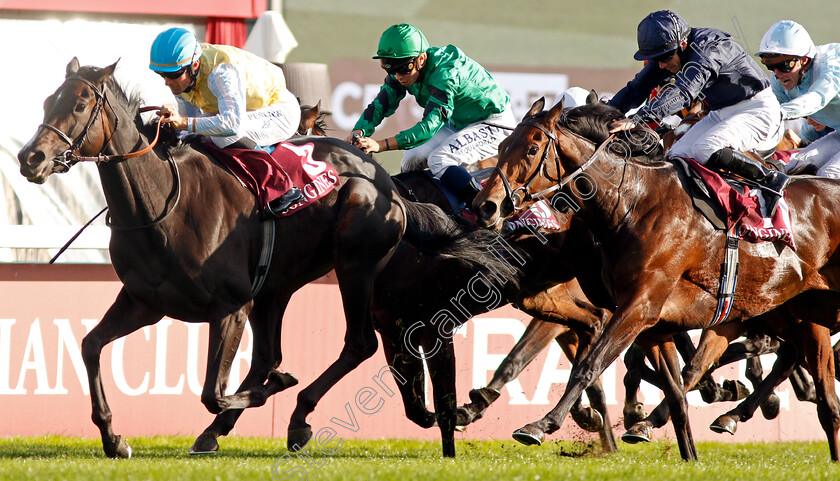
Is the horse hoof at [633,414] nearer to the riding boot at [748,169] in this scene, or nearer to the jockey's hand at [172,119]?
the riding boot at [748,169]

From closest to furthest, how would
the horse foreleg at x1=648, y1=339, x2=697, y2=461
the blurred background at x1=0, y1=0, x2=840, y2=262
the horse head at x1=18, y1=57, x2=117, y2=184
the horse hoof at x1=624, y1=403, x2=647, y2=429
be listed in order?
1. the horse head at x1=18, y1=57, x2=117, y2=184
2. the horse foreleg at x1=648, y1=339, x2=697, y2=461
3. the horse hoof at x1=624, y1=403, x2=647, y2=429
4. the blurred background at x1=0, y1=0, x2=840, y2=262

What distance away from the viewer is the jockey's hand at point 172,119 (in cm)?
545

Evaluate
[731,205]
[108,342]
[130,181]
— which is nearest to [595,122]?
[731,205]

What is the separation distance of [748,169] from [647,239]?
743mm

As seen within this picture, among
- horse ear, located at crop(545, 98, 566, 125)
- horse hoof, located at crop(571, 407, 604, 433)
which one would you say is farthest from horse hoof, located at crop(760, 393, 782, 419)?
horse ear, located at crop(545, 98, 566, 125)

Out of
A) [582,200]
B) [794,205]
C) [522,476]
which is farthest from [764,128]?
[522,476]

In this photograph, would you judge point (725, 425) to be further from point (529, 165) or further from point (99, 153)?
point (99, 153)

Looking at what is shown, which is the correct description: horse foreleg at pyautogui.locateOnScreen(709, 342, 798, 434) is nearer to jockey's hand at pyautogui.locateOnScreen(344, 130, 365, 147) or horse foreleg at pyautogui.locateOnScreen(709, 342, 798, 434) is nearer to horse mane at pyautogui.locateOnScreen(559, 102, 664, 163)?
horse mane at pyautogui.locateOnScreen(559, 102, 664, 163)

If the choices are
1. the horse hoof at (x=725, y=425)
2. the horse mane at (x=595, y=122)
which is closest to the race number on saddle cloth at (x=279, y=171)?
the horse mane at (x=595, y=122)

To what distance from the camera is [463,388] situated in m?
8.23

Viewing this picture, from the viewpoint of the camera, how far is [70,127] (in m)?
4.96

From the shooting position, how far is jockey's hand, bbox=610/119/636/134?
17.9 feet

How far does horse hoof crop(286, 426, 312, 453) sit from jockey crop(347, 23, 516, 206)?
5.87ft

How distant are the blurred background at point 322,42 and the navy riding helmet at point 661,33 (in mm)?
3763
